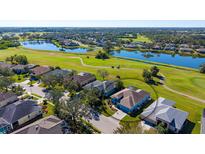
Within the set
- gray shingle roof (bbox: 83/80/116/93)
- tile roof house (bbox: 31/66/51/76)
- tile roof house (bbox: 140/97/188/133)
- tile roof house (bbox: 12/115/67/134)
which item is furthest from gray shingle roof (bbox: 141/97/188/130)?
tile roof house (bbox: 31/66/51/76)

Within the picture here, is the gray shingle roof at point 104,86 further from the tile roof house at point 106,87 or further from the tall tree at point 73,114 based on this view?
the tall tree at point 73,114

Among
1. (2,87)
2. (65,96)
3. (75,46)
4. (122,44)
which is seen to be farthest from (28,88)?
(122,44)

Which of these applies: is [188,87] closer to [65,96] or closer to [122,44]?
[65,96]

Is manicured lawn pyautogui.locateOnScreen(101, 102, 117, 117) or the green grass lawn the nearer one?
manicured lawn pyautogui.locateOnScreen(101, 102, 117, 117)

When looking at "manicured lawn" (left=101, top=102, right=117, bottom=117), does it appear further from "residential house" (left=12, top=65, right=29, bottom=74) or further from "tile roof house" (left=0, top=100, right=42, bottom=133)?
"residential house" (left=12, top=65, right=29, bottom=74)

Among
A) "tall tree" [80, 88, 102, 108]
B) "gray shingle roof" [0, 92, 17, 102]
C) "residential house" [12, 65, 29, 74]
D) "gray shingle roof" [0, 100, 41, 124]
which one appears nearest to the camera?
"gray shingle roof" [0, 100, 41, 124]

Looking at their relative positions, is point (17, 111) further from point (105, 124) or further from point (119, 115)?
point (119, 115)

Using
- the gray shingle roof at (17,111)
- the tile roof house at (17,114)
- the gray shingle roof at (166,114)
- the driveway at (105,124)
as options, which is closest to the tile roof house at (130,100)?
the gray shingle roof at (166,114)
